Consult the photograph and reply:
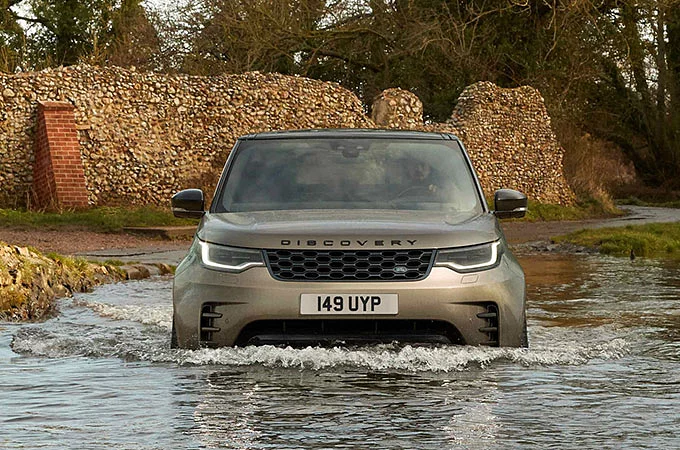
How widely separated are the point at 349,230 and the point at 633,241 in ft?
51.7

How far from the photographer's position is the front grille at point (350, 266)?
26.8ft

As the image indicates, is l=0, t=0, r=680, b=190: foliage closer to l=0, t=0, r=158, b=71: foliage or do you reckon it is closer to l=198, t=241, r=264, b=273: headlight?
l=0, t=0, r=158, b=71: foliage

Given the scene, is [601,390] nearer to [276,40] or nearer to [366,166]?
[366,166]

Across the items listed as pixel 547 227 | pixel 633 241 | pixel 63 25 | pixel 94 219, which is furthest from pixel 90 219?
pixel 63 25

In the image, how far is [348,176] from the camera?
9.59 metres

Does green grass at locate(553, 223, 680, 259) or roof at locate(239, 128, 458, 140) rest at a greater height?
roof at locate(239, 128, 458, 140)

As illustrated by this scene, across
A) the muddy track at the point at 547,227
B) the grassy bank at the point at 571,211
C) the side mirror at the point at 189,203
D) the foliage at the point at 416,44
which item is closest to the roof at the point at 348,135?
the side mirror at the point at 189,203

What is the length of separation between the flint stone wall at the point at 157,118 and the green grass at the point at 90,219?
6.15ft

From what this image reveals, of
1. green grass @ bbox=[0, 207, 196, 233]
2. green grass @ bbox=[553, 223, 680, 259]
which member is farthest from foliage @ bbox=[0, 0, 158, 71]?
green grass @ bbox=[553, 223, 680, 259]

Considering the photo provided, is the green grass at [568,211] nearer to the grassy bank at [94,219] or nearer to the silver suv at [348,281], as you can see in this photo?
the grassy bank at [94,219]

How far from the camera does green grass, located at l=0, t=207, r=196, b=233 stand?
91.9 ft

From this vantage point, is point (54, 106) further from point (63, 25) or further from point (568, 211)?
point (63, 25)

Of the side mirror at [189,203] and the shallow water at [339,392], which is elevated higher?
the side mirror at [189,203]

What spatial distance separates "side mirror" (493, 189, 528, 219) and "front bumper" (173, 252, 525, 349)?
1.02 metres
